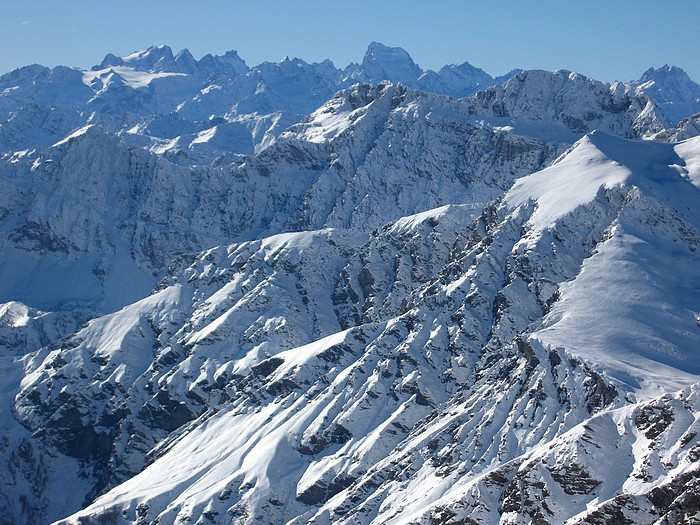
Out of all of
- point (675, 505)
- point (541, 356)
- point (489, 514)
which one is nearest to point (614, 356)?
point (541, 356)

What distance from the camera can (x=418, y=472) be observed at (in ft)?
616

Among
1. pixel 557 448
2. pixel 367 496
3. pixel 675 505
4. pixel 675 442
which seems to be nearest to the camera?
pixel 675 505

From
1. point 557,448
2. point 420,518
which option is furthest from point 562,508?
point 420,518

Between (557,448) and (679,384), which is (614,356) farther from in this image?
(557,448)

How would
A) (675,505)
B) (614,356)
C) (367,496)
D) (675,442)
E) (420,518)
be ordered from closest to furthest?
(675,505) → (675,442) → (420,518) → (614,356) → (367,496)

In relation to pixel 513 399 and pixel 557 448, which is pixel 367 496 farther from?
pixel 557 448

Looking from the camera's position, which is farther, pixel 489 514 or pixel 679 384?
pixel 679 384

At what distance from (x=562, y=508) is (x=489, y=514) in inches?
562

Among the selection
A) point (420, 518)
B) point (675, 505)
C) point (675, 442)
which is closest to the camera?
point (675, 505)

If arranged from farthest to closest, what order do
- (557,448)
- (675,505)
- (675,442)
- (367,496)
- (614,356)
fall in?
1. (367,496)
2. (614,356)
3. (557,448)
4. (675,442)
5. (675,505)

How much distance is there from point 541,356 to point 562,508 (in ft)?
166

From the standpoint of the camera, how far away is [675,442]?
13500 centimetres

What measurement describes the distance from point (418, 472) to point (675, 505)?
7344cm

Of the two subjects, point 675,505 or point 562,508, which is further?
point 562,508
